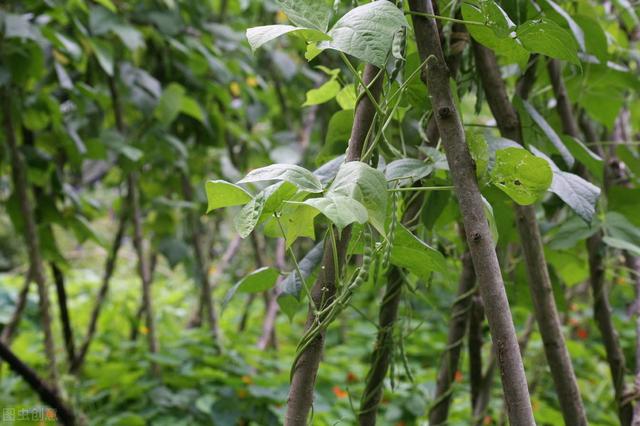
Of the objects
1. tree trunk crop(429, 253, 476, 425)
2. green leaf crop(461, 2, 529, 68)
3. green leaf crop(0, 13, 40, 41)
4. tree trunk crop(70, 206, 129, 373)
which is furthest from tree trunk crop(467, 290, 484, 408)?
tree trunk crop(70, 206, 129, 373)

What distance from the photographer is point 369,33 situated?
1.35ft

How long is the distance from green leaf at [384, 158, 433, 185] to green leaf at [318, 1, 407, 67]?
15 cm

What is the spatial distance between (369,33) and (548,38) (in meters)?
0.17

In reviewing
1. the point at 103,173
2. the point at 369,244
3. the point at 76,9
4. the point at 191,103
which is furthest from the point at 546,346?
the point at 76,9

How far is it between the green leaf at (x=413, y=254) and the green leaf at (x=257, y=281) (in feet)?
0.44

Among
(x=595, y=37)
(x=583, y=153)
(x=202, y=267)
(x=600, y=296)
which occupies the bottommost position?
(x=202, y=267)

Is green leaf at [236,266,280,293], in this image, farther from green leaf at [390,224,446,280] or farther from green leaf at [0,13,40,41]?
green leaf at [0,13,40,41]

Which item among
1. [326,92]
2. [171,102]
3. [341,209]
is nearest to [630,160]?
[326,92]

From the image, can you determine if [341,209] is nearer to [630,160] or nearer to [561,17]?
[561,17]

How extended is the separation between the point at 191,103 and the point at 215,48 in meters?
0.25

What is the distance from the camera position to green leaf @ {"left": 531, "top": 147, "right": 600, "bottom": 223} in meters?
0.58

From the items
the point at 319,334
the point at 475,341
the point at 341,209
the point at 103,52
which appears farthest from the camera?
the point at 103,52

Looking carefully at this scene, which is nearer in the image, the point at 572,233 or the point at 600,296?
the point at 572,233

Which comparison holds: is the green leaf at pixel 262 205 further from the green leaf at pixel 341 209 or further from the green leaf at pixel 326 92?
the green leaf at pixel 326 92
